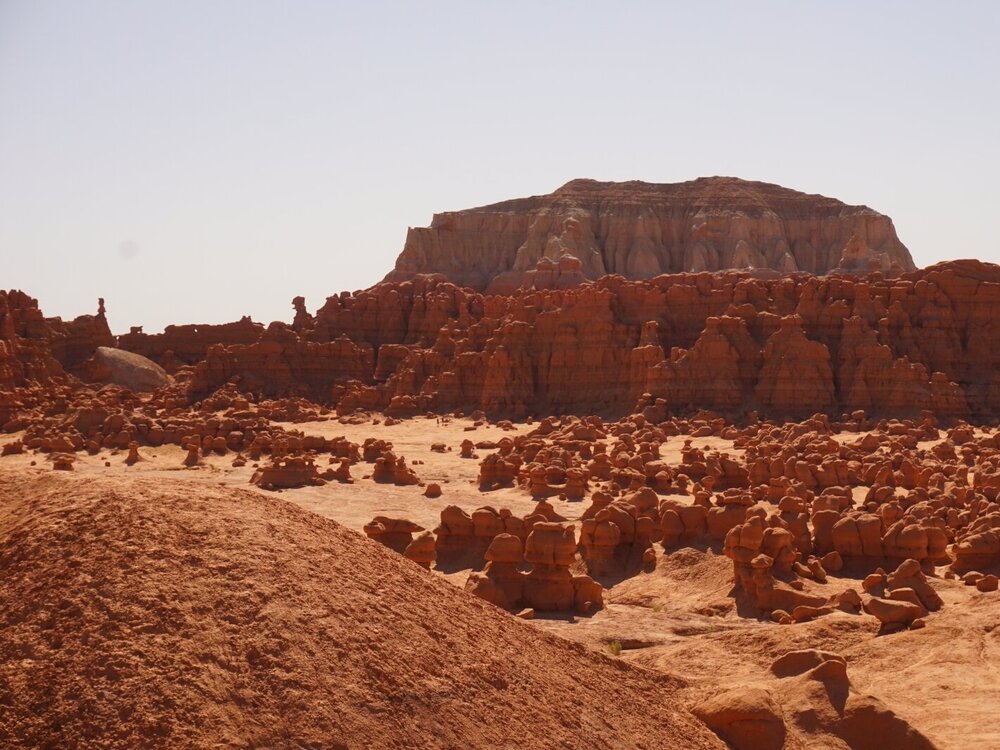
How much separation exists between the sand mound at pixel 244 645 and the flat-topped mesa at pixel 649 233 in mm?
59874

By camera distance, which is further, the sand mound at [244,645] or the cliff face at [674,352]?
the cliff face at [674,352]

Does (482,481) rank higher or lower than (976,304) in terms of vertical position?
lower

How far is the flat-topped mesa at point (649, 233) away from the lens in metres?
71.3

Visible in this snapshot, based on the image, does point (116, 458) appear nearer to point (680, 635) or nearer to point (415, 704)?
point (680, 635)

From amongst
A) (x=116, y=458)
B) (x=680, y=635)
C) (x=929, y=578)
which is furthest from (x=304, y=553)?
(x=116, y=458)

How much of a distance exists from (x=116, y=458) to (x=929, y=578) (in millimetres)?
21332

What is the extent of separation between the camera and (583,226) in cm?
7300

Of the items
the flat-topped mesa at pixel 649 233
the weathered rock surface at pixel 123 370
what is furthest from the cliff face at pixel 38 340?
the flat-topped mesa at pixel 649 233

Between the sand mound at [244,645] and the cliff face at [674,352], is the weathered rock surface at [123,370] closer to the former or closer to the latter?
the cliff face at [674,352]

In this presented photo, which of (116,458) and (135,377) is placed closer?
(116,458)

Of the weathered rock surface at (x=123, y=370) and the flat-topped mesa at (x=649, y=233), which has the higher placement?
the flat-topped mesa at (x=649, y=233)

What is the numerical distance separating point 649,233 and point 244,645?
68388 mm

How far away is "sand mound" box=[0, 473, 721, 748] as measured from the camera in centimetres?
669

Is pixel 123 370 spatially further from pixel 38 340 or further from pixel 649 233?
pixel 649 233
